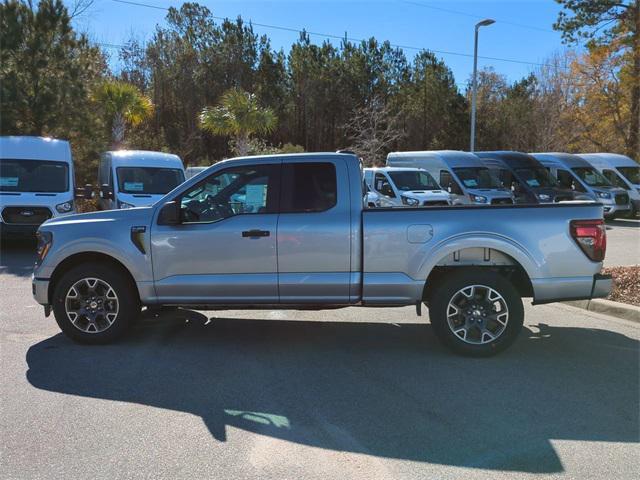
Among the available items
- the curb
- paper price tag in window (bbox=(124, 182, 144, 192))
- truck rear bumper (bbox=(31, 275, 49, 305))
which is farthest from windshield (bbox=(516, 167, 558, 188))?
truck rear bumper (bbox=(31, 275, 49, 305))

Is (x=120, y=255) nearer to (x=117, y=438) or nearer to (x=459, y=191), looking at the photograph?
(x=117, y=438)

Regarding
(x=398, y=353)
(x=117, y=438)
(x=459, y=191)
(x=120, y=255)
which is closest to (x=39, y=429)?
(x=117, y=438)

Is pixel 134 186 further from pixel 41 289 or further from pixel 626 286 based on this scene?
pixel 626 286

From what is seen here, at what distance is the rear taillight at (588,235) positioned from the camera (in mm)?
5371

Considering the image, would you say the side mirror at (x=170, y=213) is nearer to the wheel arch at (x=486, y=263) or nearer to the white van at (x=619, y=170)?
the wheel arch at (x=486, y=263)

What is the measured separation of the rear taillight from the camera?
211 inches

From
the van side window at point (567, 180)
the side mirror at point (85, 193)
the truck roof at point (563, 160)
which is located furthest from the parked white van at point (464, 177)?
the side mirror at point (85, 193)

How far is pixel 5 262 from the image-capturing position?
1186cm

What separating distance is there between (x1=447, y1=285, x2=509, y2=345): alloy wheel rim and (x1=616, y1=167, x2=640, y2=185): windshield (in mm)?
20410

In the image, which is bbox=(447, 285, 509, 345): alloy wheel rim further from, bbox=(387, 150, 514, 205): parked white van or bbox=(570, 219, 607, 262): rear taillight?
bbox=(387, 150, 514, 205): parked white van

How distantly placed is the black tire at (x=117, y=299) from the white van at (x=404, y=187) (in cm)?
1147

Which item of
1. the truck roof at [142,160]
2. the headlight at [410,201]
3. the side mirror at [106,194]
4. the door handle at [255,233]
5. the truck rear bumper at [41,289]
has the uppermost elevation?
the truck roof at [142,160]

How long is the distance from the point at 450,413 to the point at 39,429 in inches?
117

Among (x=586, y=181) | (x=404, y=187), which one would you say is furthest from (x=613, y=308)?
(x=586, y=181)
